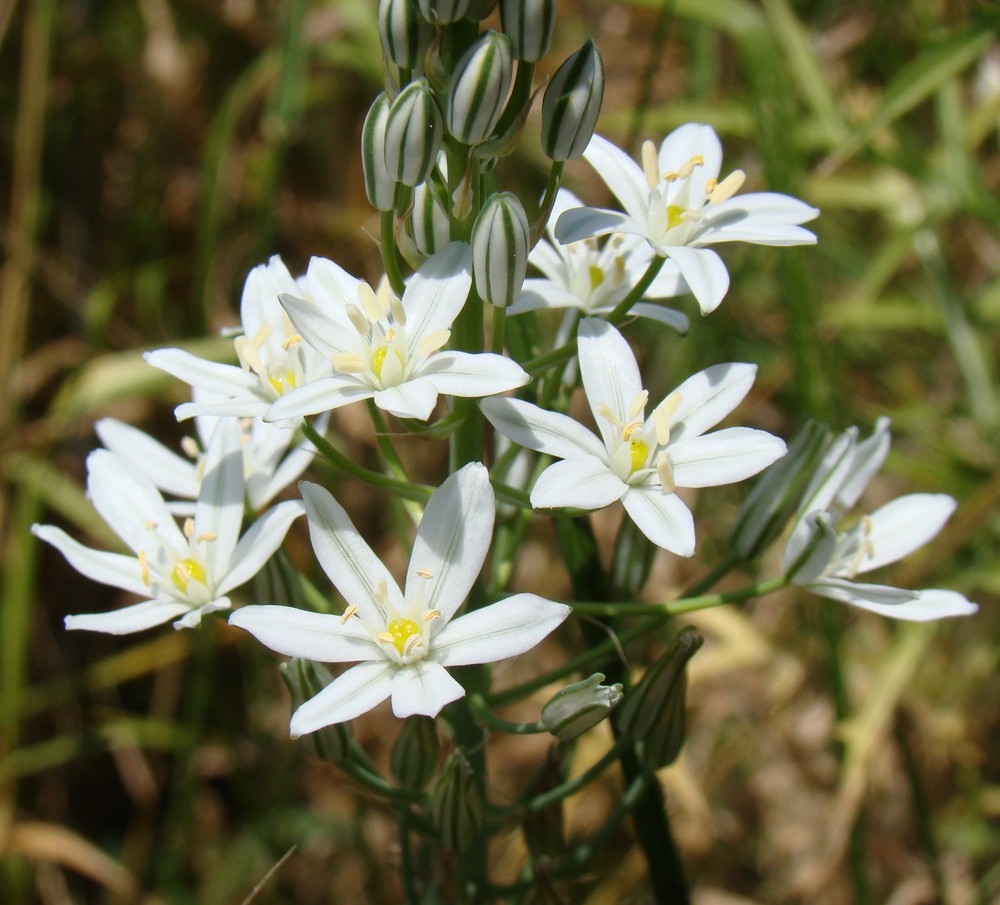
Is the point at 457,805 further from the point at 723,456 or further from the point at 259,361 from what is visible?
the point at 259,361

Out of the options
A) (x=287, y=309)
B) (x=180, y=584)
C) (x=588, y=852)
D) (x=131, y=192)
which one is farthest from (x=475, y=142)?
(x=131, y=192)

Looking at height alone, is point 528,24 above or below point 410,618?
above

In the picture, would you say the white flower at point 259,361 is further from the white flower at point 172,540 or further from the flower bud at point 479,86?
the flower bud at point 479,86

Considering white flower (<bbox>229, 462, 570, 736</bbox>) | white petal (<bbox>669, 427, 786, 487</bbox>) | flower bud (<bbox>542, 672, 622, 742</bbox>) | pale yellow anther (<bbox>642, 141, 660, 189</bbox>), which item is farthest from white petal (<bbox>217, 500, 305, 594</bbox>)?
pale yellow anther (<bbox>642, 141, 660, 189</bbox>)

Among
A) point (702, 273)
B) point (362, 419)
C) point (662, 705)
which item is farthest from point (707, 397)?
point (362, 419)

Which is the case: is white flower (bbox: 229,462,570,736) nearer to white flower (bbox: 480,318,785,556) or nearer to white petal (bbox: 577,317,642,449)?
white flower (bbox: 480,318,785,556)

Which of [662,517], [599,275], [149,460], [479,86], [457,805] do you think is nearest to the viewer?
[479,86]
